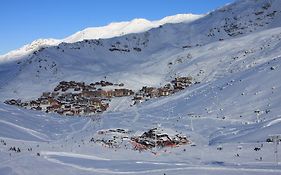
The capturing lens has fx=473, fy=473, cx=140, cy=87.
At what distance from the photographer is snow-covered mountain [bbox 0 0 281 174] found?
19.6 meters

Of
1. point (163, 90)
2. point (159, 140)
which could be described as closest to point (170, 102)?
point (163, 90)

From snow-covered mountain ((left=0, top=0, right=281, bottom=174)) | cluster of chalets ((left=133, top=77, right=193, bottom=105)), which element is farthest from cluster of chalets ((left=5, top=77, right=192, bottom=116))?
snow-covered mountain ((left=0, top=0, right=281, bottom=174))

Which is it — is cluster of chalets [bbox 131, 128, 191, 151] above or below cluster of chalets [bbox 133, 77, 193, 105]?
below

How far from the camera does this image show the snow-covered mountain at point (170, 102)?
19.6 meters

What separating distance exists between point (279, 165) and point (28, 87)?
307 ft

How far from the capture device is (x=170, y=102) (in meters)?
64.5

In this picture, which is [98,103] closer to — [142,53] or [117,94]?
[117,94]

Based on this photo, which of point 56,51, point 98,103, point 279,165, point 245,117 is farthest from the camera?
point 56,51

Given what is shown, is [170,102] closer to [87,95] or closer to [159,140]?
[159,140]

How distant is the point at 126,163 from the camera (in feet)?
62.1

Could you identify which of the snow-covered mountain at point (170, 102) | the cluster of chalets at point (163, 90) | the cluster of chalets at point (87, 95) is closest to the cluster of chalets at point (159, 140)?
the snow-covered mountain at point (170, 102)

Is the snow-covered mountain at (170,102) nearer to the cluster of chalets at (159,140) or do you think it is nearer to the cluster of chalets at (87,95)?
the cluster of chalets at (159,140)

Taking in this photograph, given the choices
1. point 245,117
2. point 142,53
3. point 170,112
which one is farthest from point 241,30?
point 245,117

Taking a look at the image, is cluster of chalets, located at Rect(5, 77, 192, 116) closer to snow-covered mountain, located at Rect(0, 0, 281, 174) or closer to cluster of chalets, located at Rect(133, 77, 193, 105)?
cluster of chalets, located at Rect(133, 77, 193, 105)
